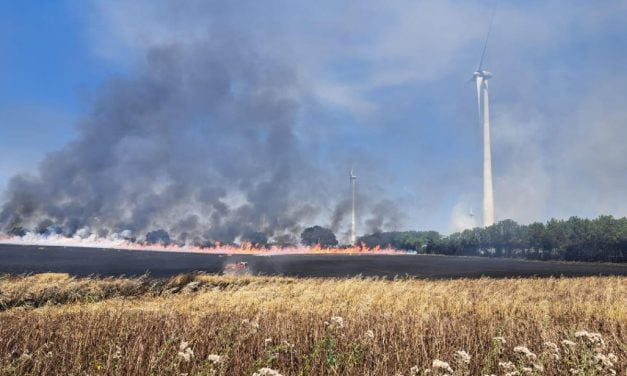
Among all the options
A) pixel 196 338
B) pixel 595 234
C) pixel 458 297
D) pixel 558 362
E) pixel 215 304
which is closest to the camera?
pixel 558 362

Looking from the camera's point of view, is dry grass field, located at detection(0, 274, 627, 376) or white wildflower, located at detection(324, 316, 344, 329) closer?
dry grass field, located at detection(0, 274, 627, 376)

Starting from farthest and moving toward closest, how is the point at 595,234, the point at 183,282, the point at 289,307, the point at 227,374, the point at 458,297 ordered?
→ 1. the point at 595,234
2. the point at 183,282
3. the point at 458,297
4. the point at 289,307
5. the point at 227,374

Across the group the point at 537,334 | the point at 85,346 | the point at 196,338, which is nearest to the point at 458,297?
the point at 537,334

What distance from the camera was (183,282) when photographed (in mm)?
51438

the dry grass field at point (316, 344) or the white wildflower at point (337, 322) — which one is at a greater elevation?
the white wildflower at point (337, 322)

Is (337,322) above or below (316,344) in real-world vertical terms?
above

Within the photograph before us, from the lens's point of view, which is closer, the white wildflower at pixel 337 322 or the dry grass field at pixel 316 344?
the dry grass field at pixel 316 344

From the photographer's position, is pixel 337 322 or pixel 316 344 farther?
pixel 337 322

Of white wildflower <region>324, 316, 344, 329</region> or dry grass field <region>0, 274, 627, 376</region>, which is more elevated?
white wildflower <region>324, 316, 344, 329</region>

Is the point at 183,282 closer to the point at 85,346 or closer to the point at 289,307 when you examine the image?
the point at 289,307

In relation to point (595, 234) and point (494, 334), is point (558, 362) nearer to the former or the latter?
point (494, 334)

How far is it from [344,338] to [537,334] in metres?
6.75

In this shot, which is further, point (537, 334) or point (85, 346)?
point (537, 334)

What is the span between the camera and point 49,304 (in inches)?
1312
